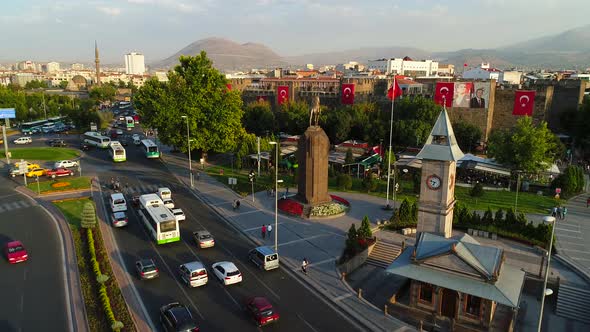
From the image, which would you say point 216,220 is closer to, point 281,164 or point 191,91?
point 281,164

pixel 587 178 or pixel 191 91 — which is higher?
pixel 191 91

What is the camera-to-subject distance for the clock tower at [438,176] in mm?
28672

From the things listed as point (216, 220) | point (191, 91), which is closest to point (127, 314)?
point (216, 220)

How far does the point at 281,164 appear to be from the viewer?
58781mm

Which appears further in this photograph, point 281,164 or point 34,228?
point 281,164

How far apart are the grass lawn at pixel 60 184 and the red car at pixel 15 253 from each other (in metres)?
19.2

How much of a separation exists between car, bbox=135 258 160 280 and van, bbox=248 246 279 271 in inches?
270

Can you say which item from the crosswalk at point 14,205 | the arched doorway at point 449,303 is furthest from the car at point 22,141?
the arched doorway at point 449,303

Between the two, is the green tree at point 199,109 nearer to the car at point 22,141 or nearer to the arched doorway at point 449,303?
the car at point 22,141

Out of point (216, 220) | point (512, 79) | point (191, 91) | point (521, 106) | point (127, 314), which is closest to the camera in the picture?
point (127, 314)

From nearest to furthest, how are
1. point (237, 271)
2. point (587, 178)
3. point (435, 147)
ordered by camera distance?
point (237, 271), point (435, 147), point (587, 178)

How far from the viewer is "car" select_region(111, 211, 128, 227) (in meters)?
36.5

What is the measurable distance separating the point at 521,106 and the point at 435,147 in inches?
1979

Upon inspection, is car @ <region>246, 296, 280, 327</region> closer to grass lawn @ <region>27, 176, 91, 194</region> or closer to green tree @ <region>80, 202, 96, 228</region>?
green tree @ <region>80, 202, 96, 228</region>
